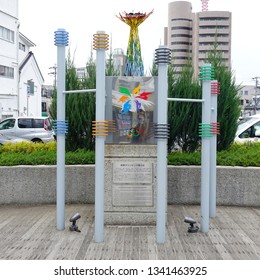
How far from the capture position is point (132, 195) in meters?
5.76

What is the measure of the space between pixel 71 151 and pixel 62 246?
3862 millimetres

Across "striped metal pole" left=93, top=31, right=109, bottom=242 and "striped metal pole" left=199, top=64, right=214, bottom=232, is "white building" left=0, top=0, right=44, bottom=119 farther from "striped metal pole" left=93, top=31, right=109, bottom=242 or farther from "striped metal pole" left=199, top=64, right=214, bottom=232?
"striped metal pole" left=199, top=64, right=214, bottom=232

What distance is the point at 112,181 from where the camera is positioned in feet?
18.9

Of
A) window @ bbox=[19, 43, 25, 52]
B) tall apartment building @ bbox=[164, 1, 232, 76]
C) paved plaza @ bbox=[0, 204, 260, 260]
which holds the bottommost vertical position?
paved plaza @ bbox=[0, 204, 260, 260]

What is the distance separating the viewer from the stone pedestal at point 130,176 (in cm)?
571

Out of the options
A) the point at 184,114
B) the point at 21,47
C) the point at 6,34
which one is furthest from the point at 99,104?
the point at 21,47

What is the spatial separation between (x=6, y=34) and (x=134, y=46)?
106ft

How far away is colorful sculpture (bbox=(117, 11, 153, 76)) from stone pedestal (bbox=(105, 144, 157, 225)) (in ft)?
4.08

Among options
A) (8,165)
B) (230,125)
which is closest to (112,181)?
(8,165)

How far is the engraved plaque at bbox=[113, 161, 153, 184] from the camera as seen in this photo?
18.7 ft

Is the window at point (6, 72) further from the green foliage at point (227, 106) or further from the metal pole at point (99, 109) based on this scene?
the metal pole at point (99, 109)

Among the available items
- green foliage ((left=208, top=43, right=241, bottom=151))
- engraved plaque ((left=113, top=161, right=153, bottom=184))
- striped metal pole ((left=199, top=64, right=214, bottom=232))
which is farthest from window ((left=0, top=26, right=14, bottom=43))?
striped metal pole ((left=199, top=64, right=214, bottom=232))

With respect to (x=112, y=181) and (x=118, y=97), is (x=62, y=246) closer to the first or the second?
(x=112, y=181)

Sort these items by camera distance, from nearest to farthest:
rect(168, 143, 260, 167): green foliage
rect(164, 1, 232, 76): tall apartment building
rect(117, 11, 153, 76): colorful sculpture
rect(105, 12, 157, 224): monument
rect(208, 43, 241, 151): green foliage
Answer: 1. rect(105, 12, 157, 224): monument
2. rect(117, 11, 153, 76): colorful sculpture
3. rect(168, 143, 260, 167): green foliage
4. rect(208, 43, 241, 151): green foliage
5. rect(164, 1, 232, 76): tall apartment building
